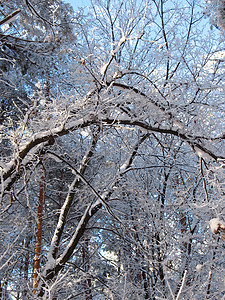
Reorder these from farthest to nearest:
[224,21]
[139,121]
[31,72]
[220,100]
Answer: [31,72] < [224,21] < [220,100] < [139,121]

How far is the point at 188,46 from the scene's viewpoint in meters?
5.44

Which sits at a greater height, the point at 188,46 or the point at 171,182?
the point at 188,46

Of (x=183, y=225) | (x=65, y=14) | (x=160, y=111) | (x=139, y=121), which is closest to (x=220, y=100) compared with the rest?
(x=160, y=111)

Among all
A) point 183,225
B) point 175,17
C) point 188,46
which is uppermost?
point 175,17

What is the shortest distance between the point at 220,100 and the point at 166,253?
3.27 meters

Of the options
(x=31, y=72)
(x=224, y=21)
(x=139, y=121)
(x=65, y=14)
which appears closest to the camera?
(x=139, y=121)

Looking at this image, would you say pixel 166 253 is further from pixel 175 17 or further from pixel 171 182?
pixel 175 17

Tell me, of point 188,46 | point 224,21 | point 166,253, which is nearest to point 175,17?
point 188,46

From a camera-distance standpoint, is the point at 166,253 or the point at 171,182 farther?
the point at 171,182

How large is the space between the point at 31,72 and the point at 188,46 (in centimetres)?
404

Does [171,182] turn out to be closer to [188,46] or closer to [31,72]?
[188,46]

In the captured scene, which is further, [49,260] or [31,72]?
[31,72]

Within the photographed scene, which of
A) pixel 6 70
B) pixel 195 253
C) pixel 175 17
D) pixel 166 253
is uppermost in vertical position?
pixel 175 17

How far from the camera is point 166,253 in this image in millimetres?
5129
